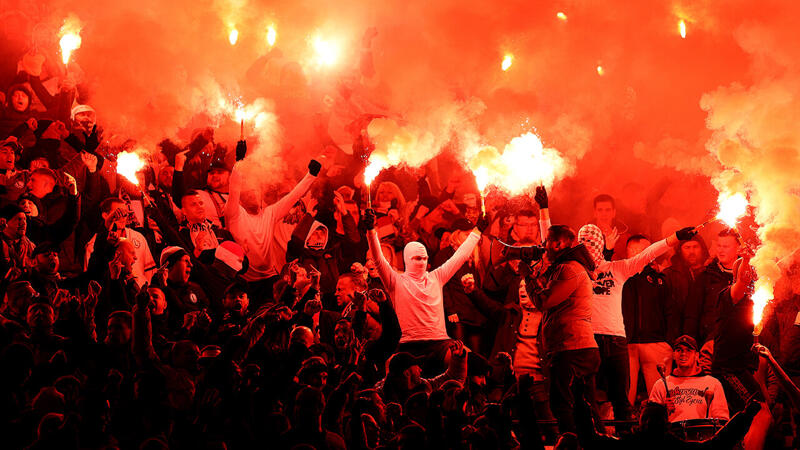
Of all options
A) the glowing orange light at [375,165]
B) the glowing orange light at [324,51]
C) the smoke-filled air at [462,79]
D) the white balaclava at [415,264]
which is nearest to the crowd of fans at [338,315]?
the white balaclava at [415,264]

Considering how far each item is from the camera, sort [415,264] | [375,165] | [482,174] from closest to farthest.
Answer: [415,264] → [482,174] → [375,165]

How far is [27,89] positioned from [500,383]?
6.99 m

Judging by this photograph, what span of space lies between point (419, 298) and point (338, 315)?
148cm

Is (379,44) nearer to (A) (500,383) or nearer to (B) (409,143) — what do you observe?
(B) (409,143)

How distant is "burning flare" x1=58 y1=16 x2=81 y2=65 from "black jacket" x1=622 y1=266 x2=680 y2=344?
315 inches

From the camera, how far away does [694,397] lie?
8.59 m

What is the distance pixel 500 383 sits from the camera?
10.8 meters

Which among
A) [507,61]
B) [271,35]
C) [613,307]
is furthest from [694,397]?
[271,35]

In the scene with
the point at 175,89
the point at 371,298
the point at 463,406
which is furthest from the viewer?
the point at 175,89

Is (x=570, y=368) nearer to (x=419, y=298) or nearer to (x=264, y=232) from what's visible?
(x=419, y=298)

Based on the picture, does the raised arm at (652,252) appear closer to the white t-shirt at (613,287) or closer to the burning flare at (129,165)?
the white t-shirt at (613,287)

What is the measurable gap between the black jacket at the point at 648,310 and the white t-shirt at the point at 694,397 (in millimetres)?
2935

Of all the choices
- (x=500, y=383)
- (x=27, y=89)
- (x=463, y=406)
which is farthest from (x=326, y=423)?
(x=27, y=89)

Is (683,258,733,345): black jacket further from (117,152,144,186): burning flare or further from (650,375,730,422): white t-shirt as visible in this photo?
(117,152,144,186): burning flare
